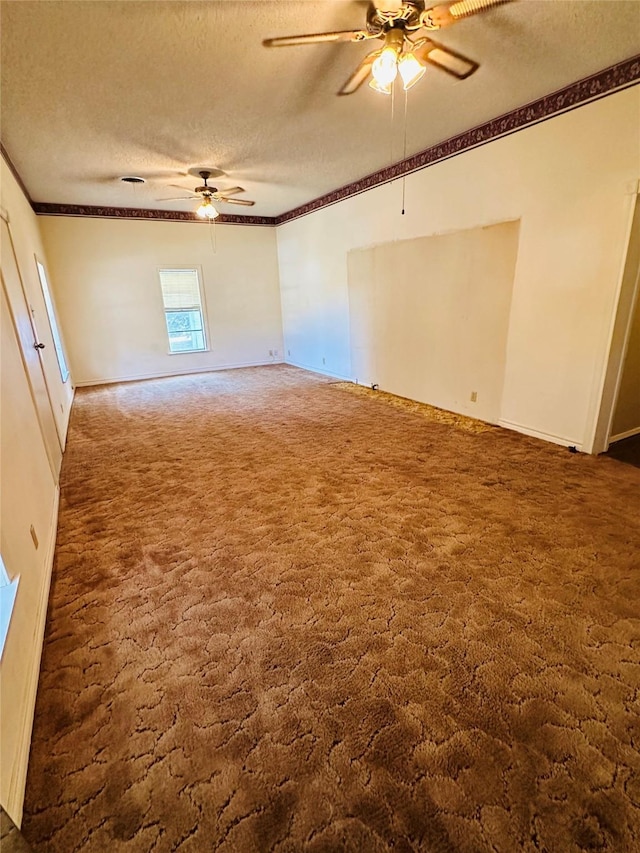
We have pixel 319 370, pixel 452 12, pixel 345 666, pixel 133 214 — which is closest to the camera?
pixel 345 666

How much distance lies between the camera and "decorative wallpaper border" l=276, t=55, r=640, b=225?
2715mm

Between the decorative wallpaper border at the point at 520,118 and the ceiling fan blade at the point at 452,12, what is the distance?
1.49 metres

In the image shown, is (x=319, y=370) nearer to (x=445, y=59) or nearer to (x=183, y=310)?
(x=183, y=310)

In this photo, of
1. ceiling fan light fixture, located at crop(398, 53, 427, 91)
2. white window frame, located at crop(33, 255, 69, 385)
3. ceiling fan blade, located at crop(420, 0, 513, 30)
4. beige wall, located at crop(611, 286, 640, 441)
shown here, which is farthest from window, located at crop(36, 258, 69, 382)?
beige wall, located at crop(611, 286, 640, 441)

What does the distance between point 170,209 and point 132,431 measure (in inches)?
176

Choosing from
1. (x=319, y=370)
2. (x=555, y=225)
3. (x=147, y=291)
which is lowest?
(x=319, y=370)

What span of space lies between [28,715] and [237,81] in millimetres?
3724

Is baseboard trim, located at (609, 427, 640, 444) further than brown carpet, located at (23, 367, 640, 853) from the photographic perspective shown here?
Yes

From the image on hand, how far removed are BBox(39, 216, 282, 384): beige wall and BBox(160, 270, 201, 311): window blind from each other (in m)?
0.14

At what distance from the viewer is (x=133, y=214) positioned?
6562 mm

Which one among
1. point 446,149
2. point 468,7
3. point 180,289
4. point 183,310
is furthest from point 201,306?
point 468,7

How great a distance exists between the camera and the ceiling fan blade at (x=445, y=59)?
221 cm

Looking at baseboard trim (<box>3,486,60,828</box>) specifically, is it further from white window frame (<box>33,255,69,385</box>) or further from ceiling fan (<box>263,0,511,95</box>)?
white window frame (<box>33,255,69,385</box>)

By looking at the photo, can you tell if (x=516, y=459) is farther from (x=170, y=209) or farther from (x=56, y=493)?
(x=170, y=209)
